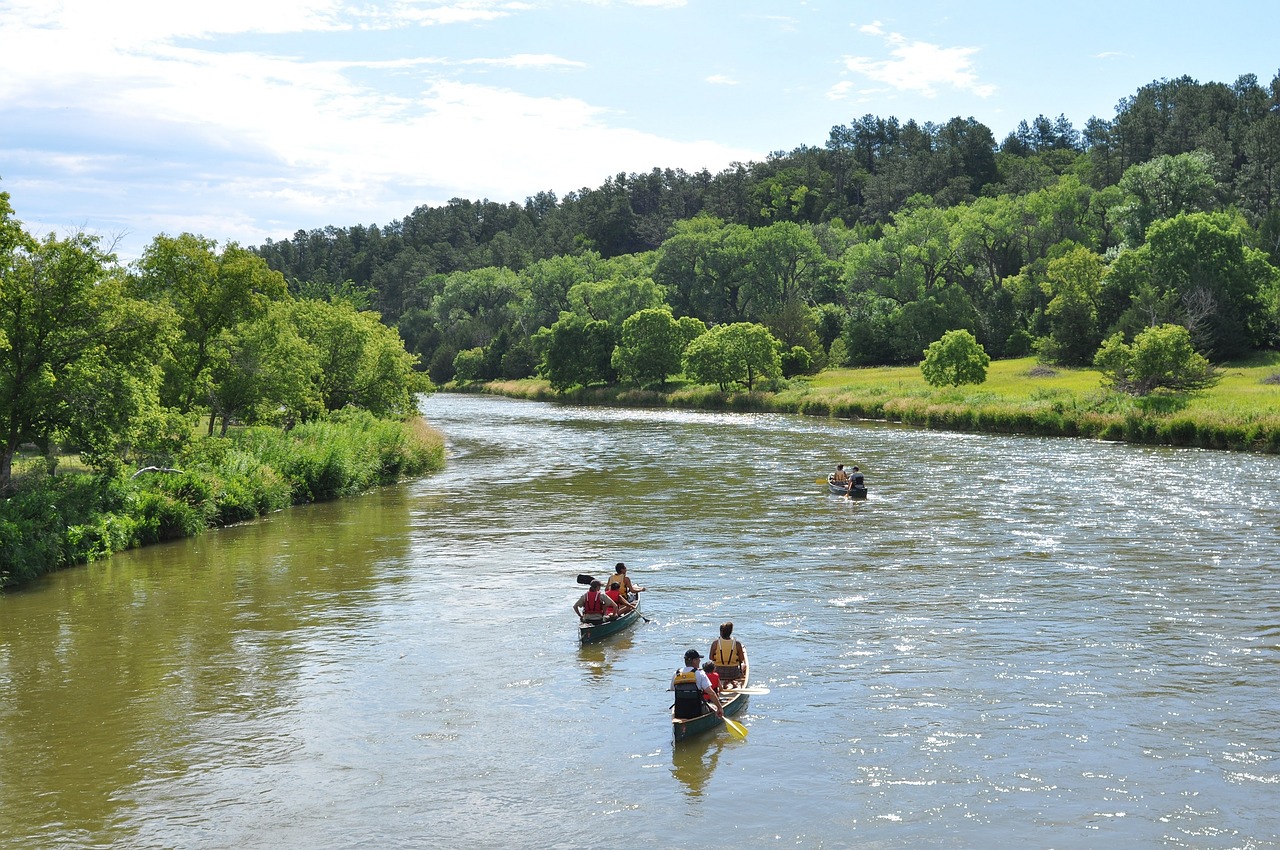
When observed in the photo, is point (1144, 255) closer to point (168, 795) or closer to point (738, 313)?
point (738, 313)

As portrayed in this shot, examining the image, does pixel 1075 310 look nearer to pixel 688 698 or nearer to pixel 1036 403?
pixel 1036 403

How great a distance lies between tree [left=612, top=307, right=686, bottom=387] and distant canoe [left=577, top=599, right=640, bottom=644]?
101 m

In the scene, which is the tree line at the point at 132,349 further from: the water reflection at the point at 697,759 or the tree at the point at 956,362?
the tree at the point at 956,362

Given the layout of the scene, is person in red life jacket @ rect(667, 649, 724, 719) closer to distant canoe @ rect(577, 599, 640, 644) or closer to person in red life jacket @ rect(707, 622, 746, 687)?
person in red life jacket @ rect(707, 622, 746, 687)

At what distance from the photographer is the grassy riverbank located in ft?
204

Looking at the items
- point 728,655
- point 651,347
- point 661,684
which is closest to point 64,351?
point 661,684

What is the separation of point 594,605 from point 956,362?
72.8 meters

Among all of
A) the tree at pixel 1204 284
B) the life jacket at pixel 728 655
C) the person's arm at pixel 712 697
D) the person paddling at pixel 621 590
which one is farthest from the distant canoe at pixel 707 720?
the tree at pixel 1204 284

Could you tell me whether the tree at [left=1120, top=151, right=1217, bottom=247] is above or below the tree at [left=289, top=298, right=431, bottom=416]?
above

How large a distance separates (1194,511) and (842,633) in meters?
23.0

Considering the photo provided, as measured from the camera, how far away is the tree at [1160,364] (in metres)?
69.0

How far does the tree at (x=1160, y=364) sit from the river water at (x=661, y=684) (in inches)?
1101

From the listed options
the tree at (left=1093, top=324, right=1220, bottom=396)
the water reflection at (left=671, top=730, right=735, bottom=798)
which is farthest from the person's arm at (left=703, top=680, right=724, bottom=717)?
the tree at (left=1093, top=324, right=1220, bottom=396)

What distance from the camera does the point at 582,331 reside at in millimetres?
134250
